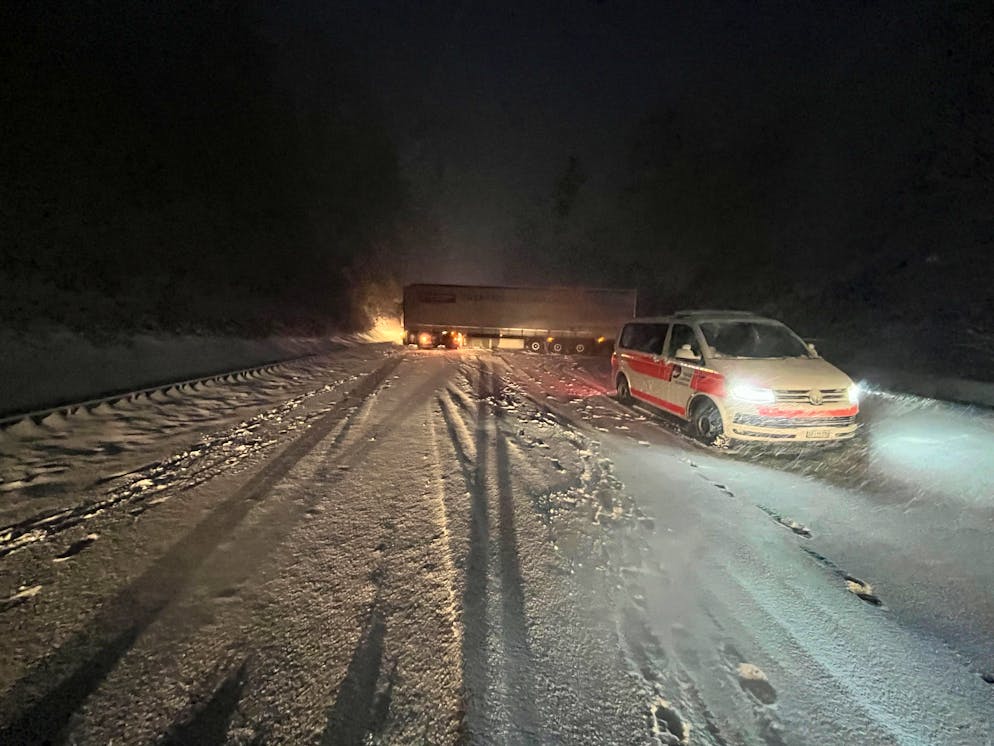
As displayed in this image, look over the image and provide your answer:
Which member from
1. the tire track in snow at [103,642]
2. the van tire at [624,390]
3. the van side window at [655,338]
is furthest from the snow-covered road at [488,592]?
the van tire at [624,390]

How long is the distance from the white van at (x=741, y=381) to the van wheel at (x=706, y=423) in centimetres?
1

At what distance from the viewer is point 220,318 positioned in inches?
811

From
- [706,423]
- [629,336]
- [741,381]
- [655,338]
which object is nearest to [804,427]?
[741,381]

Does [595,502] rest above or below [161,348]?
below

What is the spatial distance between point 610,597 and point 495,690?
1.11 m

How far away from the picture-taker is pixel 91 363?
11.6 m

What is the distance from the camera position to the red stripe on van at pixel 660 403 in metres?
7.15

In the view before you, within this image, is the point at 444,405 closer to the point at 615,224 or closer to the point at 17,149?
the point at 17,149

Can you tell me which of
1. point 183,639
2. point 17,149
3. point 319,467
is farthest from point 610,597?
point 17,149

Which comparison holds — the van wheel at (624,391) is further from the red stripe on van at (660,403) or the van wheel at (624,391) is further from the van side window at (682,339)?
the van side window at (682,339)

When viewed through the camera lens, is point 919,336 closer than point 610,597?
No

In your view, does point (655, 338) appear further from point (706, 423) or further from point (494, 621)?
point (494, 621)

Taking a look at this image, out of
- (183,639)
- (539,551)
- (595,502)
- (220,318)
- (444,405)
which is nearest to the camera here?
(183,639)

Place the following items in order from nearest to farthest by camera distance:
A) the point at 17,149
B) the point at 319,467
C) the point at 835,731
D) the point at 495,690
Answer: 1. the point at 835,731
2. the point at 495,690
3. the point at 319,467
4. the point at 17,149
